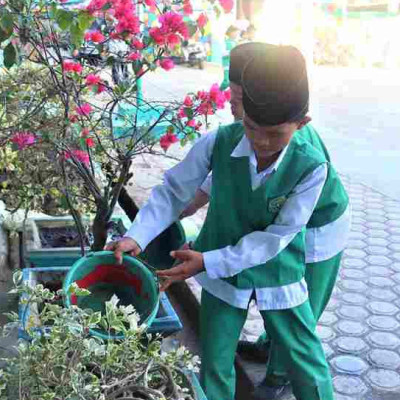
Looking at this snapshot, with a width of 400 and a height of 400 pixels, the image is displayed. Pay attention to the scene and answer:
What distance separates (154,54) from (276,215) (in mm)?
972

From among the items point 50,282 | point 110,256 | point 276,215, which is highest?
point 276,215

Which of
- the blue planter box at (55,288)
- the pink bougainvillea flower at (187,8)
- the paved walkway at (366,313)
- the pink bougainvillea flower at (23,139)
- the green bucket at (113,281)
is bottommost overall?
the paved walkway at (366,313)

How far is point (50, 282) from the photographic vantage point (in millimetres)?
2816

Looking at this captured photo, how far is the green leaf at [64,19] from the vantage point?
6.62 feet

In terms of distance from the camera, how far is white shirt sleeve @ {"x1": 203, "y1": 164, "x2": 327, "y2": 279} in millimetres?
1859

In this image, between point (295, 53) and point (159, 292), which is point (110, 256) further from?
point (295, 53)

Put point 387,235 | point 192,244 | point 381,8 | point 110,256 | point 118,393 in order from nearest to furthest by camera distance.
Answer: point 118,393 < point 110,256 < point 192,244 < point 387,235 < point 381,8

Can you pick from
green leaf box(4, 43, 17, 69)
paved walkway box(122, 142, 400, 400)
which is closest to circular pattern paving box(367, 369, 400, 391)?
paved walkway box(122, 142, 400, 400)

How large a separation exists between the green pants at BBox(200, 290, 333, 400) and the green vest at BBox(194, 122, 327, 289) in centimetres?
12

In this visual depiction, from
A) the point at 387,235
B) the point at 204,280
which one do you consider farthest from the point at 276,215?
the point at 387,235

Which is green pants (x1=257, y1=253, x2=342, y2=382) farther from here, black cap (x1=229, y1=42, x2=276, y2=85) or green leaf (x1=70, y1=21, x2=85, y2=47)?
green leaf (x1=70, y1=21, x2=85, y2=47)

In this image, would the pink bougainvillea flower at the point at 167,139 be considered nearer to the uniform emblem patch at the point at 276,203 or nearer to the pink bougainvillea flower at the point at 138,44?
the pink bougainvillea flower at the point at 138,44

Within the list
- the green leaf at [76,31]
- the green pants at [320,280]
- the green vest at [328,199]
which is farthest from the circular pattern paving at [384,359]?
the green leaf at [76,31]

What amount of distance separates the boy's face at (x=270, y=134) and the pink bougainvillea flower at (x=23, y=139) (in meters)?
1.14
